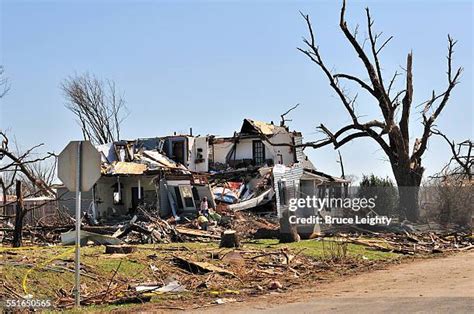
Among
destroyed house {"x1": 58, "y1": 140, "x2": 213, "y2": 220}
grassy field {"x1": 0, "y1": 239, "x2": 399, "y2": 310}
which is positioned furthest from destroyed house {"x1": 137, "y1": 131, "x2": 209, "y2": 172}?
grassy field {"x1": 0, "y1": 239, "x2": 399, "y2": 310}

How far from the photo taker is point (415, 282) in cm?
1584

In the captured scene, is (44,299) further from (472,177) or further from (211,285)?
(472,177)

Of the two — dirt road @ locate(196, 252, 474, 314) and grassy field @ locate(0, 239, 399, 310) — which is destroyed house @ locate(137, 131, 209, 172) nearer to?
grassy field @ locate(0, 239, 399, 310)

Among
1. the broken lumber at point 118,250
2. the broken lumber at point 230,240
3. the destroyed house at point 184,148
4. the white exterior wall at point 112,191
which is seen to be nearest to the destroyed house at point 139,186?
the white exterior wall at point 112,191

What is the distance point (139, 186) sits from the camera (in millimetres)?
41219

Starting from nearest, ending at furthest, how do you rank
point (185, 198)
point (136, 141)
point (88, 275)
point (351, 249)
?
1. point (88, 275)
2. point (351, 249)
3. point (185, 198)
4. point (136, 141)

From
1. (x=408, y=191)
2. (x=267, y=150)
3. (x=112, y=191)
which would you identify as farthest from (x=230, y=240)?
(x=267, y=150)

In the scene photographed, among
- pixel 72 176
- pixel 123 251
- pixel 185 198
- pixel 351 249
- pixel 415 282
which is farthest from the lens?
pixel 185 198

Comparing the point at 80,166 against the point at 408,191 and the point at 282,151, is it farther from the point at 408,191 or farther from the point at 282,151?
the point at 282,151

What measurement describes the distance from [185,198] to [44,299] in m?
26.0

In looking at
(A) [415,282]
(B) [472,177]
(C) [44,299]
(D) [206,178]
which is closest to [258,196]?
(D) [206,178]

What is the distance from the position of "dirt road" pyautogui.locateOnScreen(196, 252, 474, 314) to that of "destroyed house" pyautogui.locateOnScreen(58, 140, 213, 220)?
21260mm

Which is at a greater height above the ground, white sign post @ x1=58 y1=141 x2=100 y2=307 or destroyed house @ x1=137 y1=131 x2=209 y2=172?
destroyed house @ x1=137 y1=131 x2=209 y2=172

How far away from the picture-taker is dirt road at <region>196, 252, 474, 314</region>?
11.9 m
